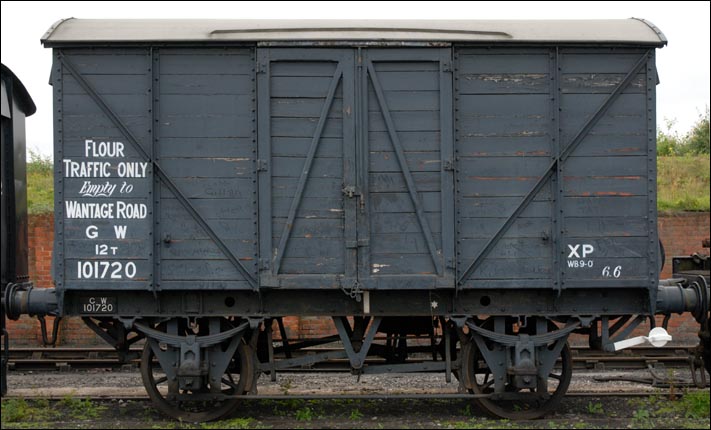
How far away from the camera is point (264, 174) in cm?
773

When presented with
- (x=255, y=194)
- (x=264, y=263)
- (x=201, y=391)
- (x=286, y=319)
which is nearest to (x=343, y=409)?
(x=201, y=391)

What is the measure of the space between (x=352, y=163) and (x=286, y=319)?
226 inches

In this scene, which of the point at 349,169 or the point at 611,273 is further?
the point at 611,273

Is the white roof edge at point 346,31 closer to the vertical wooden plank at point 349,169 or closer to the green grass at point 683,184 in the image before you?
the vertical wooden plank at point 349,169

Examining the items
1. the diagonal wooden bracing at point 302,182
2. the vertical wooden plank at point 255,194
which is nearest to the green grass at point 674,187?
the vertical wooden plank at point 255,194

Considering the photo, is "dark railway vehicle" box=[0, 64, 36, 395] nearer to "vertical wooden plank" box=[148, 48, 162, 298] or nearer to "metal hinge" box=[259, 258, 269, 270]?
"vertical wooden plank" box=[148, 48, 162, 298]

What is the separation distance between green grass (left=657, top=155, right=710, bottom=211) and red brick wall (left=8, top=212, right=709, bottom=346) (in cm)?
69

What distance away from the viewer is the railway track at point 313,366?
10773mm

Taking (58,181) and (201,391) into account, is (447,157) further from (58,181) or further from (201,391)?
(58,181)

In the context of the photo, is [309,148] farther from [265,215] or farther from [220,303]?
[220,303]

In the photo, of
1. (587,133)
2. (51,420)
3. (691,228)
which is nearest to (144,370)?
(51,420)

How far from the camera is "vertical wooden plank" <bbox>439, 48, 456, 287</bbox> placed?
7719mm

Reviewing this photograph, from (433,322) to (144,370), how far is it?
318 cm

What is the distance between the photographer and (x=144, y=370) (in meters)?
8.09
